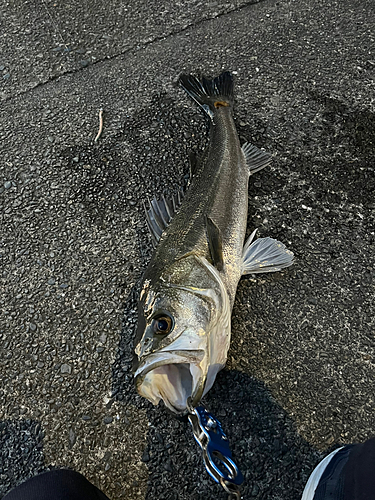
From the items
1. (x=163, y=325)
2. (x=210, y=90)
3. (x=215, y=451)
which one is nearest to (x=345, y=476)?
(x=215, y=451)

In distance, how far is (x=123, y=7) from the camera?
4695 millimetres

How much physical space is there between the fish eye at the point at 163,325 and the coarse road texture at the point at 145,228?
660mm

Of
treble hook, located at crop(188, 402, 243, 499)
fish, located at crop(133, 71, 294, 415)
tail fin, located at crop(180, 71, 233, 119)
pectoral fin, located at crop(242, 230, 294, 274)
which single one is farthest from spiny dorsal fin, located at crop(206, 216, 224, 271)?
tail fin, located at crop(180, 71, 233, 119)

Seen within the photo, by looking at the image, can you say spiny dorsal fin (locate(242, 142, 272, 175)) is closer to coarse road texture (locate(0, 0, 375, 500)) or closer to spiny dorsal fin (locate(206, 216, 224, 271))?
coarse road texture (locate(0, 0, 375, 500))

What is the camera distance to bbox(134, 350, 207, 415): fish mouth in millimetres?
1936

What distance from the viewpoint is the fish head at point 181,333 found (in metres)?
1.97

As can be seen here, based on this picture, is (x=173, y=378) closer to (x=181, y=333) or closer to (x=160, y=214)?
(x=181, y=333)

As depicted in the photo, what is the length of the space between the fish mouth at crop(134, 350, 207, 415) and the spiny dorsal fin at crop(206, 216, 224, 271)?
2.23 feet

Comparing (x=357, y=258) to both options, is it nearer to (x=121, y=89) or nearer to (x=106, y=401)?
(x=106, y=401)

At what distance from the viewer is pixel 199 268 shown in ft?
7.86

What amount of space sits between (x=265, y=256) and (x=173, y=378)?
1206 mm

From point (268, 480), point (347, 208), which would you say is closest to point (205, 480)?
point (268, 480)

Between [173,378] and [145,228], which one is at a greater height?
[173,378]

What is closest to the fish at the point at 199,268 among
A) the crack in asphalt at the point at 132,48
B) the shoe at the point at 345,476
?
the shoe at the point at 345,476
